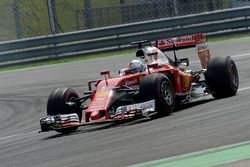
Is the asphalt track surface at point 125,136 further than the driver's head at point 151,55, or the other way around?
the driver's head at point 151,55

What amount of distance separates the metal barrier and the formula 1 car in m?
11.4

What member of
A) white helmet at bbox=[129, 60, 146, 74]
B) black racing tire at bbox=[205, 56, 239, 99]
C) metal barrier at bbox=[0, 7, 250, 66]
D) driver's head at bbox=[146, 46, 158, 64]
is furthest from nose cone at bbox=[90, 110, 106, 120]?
metal barrier at bbox=[0, 7, 250, 66]

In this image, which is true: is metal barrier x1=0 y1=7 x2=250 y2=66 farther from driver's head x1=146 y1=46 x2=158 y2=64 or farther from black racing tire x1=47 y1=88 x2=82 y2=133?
black racing tire x1=47 y1=88 x2=82 y2=133

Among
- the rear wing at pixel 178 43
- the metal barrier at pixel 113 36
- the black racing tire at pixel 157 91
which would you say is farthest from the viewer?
the metal barrier at pixel 113 36

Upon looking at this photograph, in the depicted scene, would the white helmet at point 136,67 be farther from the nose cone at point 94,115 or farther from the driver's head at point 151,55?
the nose cone at point 94,115

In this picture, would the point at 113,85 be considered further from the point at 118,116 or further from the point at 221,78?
the point at 221,78

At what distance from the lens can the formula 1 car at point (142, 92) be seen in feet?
36.6

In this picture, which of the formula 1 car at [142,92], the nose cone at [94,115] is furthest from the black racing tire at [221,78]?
the nose cone at [94,115]

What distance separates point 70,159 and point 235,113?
9.10ft

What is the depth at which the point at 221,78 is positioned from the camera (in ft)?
42.0

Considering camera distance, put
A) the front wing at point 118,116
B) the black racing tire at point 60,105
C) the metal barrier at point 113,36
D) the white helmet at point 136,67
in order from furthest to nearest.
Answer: the metal barrier at point 113,36 → the white helmet at point 136,67 → the black racing tire at point 60,105 → the front wing at point 118,116

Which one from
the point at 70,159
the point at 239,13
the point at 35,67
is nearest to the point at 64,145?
the point at 70,159

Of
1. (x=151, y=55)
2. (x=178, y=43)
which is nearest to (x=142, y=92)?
(x=151, y=55)

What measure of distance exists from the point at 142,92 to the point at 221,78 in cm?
208
